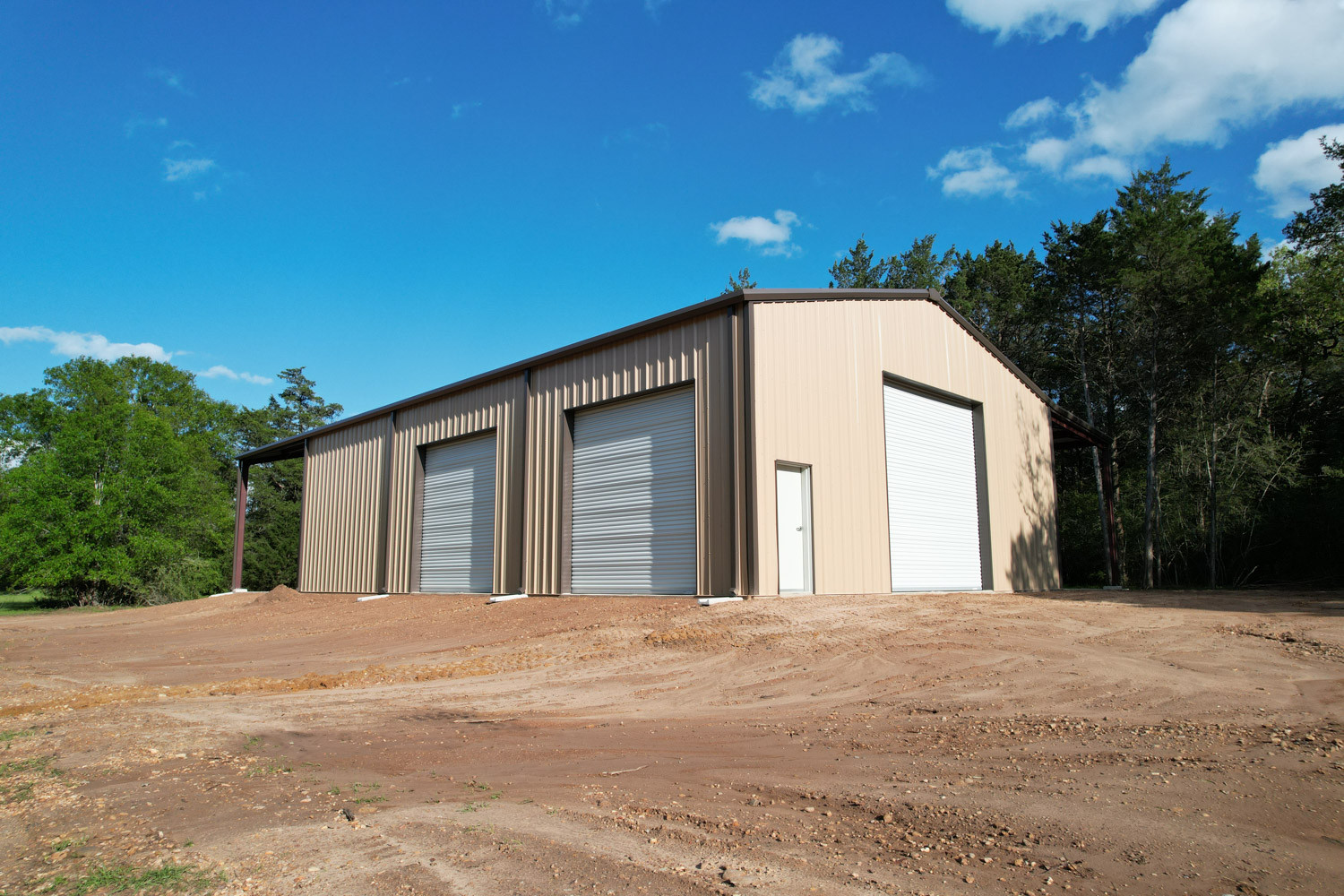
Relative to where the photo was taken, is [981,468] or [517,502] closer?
[517,502]

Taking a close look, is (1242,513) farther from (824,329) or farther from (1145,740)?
(1145,740)

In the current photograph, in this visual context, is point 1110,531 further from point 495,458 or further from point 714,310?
point 495,458

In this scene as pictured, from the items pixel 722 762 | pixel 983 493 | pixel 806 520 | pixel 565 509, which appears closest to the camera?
pixel 722 762

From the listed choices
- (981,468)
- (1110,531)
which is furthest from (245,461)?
(1110,531)

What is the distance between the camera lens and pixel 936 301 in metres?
16.1

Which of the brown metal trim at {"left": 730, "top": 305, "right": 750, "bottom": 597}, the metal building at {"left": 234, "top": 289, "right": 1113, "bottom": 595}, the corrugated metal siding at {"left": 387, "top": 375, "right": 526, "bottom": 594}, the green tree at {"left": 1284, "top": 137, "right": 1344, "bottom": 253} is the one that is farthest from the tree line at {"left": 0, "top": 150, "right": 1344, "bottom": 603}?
the corrugated metal siding at {"left": 387, "top": 375, "right": 526, "bottom": 594}

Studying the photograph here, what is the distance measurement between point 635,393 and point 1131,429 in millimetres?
22743

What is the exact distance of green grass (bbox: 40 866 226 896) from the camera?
2828mm

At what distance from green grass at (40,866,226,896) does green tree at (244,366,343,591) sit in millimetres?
25463

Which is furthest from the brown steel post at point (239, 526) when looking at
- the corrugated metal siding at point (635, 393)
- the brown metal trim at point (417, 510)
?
the corrugated metal siding at point (635, 393)

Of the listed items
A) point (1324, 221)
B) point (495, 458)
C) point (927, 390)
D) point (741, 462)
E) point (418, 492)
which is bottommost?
point (741, 462)

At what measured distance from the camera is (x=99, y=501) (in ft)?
98.0

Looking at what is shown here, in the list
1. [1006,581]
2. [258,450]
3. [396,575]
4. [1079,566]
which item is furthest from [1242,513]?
[258,450]

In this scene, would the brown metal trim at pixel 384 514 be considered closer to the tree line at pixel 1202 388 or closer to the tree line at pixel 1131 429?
the tree line at pixel 1131 429
